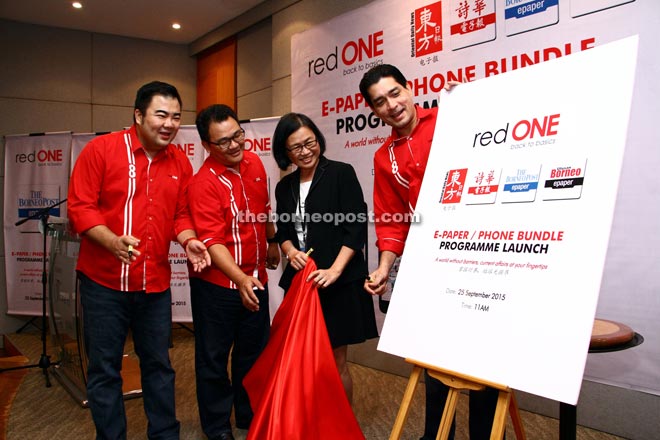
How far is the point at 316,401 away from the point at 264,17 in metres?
4.00

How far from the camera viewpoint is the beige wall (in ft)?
17.2

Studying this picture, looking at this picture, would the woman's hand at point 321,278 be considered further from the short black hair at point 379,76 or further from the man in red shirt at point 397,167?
the short black hair at point 379,76

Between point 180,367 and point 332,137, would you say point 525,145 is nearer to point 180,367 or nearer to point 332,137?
point 332,137

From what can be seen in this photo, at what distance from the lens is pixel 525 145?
1507 mm

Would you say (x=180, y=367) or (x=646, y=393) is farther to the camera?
(x=180, y=367)

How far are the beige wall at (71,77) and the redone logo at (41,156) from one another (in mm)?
403

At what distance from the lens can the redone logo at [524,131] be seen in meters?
1.46

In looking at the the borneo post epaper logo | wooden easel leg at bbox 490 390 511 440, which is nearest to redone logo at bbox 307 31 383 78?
the the borneo post epaper logo

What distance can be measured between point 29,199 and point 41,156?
0.43 meters

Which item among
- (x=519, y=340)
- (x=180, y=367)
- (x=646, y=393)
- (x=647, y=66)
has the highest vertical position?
(x=647, y=66)

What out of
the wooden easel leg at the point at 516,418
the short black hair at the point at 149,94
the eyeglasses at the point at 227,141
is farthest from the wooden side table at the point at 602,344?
the short black hair at the point at 149,94

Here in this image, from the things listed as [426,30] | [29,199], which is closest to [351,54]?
[426,30]

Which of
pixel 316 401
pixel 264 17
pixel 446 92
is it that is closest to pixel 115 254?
pixel 316 401

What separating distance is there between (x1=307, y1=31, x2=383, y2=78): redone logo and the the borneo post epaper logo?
30 cm
